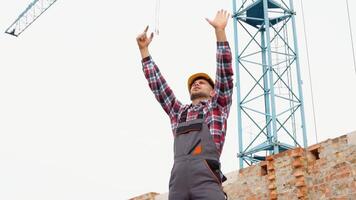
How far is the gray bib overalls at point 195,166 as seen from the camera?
105 inches

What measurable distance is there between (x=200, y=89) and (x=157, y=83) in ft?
0.91

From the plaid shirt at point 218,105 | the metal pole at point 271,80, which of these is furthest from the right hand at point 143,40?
the metal pole at point 271,80

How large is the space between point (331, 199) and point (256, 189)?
5.24ft

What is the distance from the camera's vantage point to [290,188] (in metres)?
8.87

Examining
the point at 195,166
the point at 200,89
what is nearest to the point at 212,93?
the point at 200,89

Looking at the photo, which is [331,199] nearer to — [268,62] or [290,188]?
[290,188]

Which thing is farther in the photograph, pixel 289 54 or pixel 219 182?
pixel 289 54

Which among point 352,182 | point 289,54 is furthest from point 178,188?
point 289,54

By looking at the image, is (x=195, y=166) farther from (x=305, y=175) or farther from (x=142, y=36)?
(x=305, y=175)

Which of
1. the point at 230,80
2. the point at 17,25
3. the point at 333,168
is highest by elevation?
the point at 17,25

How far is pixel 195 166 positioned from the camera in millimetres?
2717

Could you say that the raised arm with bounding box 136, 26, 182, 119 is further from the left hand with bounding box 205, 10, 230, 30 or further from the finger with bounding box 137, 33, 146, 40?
the left hand with bounding box 205, 10, 230, 30

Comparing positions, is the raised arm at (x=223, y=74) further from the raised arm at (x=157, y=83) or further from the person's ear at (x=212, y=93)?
the raised arm at (x=157, y=83)

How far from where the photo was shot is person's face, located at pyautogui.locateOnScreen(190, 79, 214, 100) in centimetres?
302
